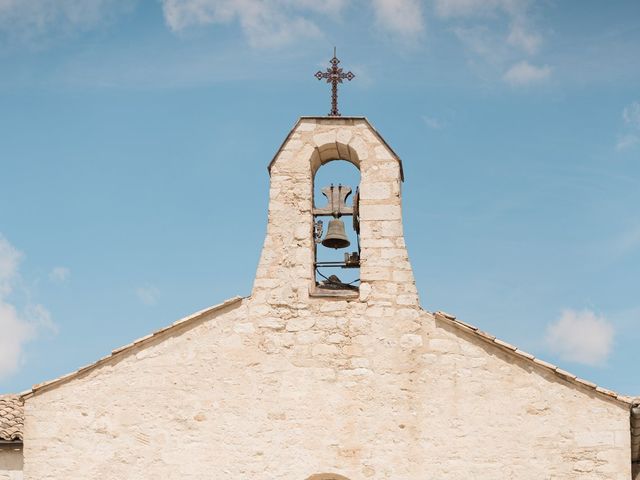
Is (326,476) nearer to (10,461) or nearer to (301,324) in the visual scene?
(301,324)

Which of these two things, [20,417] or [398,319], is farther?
[20,417]

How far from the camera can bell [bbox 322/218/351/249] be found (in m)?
12.9

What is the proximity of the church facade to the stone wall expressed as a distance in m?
1.24

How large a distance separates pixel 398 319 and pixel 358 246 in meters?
1.15

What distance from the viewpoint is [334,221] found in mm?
12969

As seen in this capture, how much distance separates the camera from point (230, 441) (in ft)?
38.4

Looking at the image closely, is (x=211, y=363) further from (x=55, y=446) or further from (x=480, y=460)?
(x=480, y=460)

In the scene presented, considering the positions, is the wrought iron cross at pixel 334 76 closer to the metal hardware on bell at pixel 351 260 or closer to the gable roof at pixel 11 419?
the metal hardware on bell at pixel 351 260

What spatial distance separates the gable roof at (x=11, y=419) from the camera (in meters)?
13.1

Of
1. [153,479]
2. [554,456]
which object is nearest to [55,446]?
[153,479]

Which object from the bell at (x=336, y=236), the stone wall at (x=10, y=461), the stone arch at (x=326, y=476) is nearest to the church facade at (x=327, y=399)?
the stone arch at (x=326, y=476)

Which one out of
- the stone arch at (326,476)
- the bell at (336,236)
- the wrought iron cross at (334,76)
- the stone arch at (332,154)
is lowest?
the stone arch at (326,476)

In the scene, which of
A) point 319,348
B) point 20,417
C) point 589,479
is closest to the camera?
point 589,479

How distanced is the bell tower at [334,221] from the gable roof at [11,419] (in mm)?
3499
